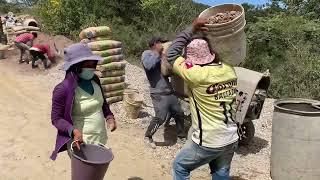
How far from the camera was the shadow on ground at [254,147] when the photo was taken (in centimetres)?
684

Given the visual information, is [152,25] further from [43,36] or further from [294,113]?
[294,113]

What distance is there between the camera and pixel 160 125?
709cm

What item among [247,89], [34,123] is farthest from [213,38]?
[34,123]

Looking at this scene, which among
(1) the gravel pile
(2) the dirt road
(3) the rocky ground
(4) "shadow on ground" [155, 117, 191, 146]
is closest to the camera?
(2) the dirt road

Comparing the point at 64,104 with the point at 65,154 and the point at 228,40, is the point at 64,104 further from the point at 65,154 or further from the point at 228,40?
the point at 65,154

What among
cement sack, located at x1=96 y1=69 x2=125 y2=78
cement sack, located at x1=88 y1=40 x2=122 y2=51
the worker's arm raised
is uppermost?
the worker's arm raised

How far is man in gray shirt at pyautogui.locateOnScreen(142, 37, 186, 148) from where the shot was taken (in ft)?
21.6

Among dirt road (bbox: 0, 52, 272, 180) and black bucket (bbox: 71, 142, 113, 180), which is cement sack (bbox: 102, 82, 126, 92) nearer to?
dirt road (bbox: 0, 52, 272, 180)

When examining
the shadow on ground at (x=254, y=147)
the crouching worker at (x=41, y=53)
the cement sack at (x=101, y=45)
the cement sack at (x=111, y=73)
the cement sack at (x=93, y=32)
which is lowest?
the crouching worker at (x=41, y=53)

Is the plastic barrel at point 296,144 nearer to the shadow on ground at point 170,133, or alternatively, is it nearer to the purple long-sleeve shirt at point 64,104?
the shadow on ground at point 170,133

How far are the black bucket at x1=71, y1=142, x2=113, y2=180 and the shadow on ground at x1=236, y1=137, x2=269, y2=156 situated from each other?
132 inches

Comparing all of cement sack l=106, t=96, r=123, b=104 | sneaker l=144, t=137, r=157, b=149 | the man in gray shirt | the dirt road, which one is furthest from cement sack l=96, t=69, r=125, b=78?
the man in gray shirt

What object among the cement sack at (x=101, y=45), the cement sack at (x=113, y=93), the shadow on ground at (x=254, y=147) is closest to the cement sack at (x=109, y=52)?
the cement sack at (x=101, y=45)

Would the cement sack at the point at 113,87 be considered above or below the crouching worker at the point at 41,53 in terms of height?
above
